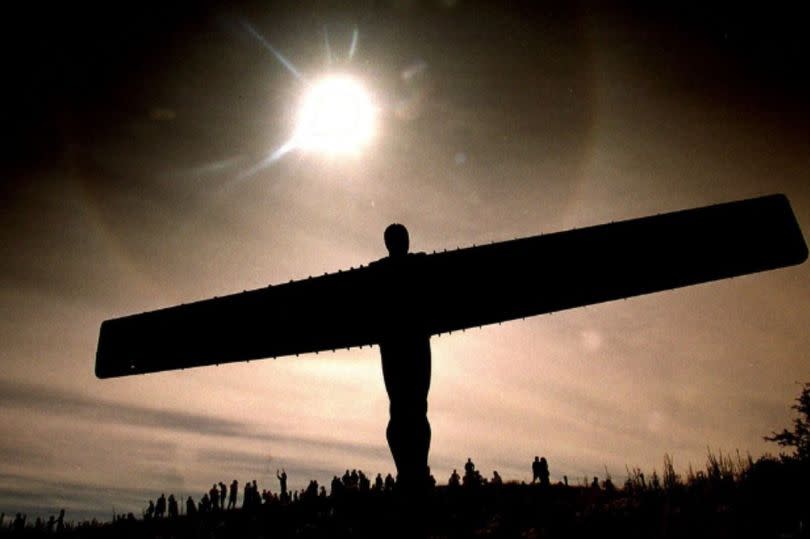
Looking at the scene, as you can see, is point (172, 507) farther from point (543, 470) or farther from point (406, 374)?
point (406, 374)

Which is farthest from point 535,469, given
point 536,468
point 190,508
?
point 190,508

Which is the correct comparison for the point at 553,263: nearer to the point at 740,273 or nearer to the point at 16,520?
the point at 740,273

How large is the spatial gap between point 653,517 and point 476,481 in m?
2.52

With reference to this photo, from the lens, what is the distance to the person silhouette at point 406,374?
3.06m

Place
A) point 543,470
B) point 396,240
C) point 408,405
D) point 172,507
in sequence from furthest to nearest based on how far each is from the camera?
point 172,507, point 543,470, point 396,240, point 408,405

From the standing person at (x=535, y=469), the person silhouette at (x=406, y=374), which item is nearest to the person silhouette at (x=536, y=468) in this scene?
the standing person at (x=535, y=469)

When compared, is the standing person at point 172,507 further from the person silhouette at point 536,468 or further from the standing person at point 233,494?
the person silhouette at point 536,468

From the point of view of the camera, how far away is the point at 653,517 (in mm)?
3309

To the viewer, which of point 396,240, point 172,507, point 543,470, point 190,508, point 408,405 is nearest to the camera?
point 408,405


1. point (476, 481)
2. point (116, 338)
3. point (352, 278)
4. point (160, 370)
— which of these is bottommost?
point (476, 481)

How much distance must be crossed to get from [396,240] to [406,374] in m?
1.05

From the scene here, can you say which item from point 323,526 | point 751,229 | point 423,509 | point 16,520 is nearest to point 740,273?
point 751,229

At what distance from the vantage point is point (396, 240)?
3.74 metres

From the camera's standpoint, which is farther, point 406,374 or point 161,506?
point 161,506
